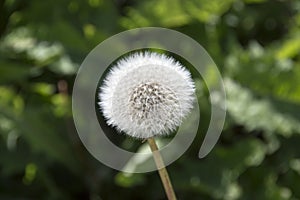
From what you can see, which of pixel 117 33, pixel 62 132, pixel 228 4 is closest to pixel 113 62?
pixel 117 33

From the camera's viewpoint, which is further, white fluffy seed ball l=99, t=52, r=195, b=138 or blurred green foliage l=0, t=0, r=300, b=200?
blurred green foliage l=0, t=0, r=300, b=200

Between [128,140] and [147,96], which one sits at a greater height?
[147,96]

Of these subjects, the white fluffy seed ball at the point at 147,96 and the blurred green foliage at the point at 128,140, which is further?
the blurred green foliage at the point at 128,140

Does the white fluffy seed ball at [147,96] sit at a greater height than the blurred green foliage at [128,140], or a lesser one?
greater

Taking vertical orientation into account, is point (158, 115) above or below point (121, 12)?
above

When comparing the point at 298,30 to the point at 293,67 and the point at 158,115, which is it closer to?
the point at 293,67
